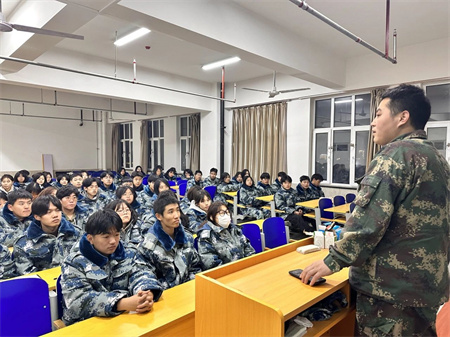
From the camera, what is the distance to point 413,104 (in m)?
1.21

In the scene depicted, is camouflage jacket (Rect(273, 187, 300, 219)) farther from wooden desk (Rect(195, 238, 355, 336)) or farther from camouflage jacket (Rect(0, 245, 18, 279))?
camouflage jacket (Rect(0, 245, 18, 279))

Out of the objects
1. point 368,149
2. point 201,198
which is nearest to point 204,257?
point 201,198

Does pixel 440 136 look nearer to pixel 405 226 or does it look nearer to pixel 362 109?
pixel 362 109

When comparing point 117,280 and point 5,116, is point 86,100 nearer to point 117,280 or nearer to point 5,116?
point 5,116

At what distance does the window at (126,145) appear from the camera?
40.0 feet

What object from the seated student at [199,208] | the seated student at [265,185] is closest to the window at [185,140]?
the seated student at [265,185]

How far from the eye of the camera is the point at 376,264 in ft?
3.79

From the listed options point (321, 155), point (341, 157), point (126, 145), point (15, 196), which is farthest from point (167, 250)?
point (126, 145)

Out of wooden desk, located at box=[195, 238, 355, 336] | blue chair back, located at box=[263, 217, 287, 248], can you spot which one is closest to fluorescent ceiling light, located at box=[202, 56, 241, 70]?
blue chair back, located at box=[263, 217, 287, 248]

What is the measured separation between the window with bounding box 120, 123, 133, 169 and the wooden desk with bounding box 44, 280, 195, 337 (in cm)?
1119

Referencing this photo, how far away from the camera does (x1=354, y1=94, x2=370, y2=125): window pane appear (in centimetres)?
639

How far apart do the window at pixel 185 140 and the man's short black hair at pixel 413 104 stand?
885 centimetres

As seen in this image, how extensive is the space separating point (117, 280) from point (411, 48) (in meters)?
6.29

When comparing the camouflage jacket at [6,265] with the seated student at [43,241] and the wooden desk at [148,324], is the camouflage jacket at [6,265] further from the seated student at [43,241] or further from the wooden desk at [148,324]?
the wooden desk at [148,324]
